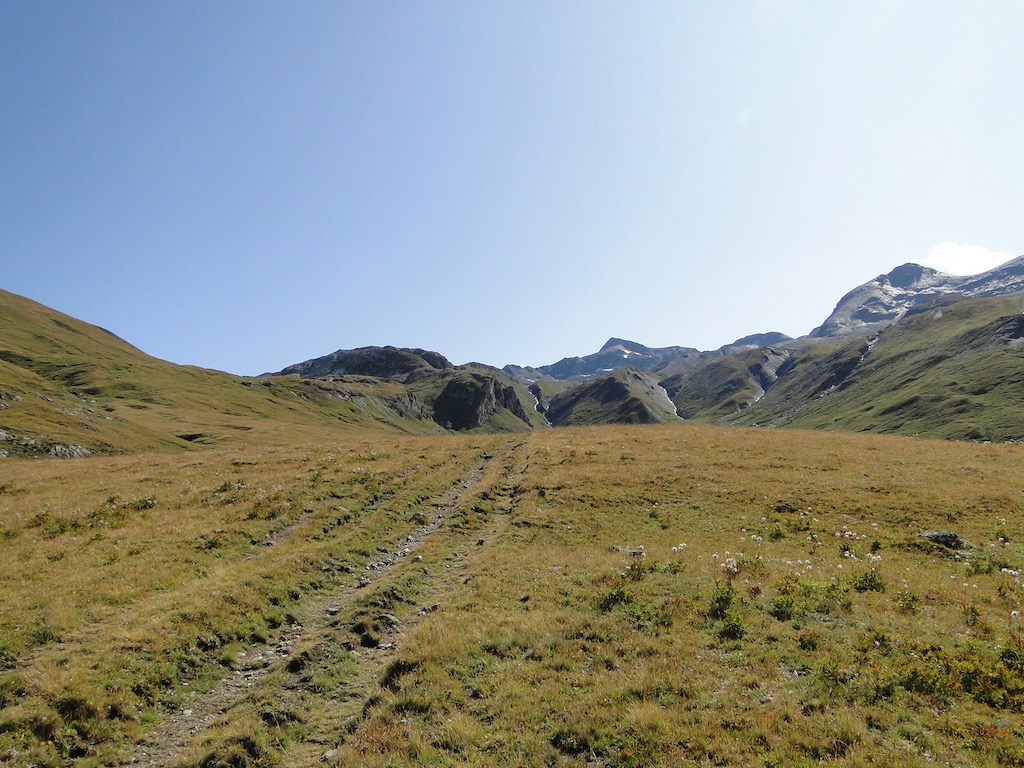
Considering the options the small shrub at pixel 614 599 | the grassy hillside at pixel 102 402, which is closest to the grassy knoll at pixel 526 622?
the small shrub at pixel 614 599

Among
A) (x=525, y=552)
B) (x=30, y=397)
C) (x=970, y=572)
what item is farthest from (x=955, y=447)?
(x=30, y=397)

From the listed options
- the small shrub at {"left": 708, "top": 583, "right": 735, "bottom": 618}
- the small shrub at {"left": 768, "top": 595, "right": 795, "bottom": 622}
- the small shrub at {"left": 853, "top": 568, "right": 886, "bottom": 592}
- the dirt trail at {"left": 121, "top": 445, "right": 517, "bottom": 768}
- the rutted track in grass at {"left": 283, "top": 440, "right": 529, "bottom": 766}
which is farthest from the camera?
the small shrub at {"left": 853, "top": 568, "right": 886, "bottom": 592}

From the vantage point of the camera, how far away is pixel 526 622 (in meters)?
15.9

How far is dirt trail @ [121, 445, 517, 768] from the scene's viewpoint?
11.0 metres

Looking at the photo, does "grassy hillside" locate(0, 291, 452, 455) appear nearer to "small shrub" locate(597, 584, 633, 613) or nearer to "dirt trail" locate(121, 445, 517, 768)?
"dirt trail" locate(121, 445, 517, 768)

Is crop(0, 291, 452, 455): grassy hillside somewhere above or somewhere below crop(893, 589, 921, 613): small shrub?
above

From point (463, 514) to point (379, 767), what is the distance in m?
19.5

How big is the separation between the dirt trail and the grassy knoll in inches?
5.9

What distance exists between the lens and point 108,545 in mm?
22719

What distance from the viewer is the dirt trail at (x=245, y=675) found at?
11.0 meters

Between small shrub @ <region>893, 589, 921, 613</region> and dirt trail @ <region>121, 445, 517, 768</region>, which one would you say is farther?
small shrub @ <region>893, 589, 921, 613</region>

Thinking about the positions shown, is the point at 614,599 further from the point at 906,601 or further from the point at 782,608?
the point at 906,601

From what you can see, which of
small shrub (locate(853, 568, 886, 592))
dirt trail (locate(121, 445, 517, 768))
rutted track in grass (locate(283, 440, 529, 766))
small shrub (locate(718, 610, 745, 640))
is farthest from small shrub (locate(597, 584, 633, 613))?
small shrub (locate(853, 568, 886, 592))

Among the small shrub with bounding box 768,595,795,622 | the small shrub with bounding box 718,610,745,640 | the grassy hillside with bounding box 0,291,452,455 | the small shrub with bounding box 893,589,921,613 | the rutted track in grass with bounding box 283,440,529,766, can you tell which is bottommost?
the small shrub with bounding box 893,589,921,613
